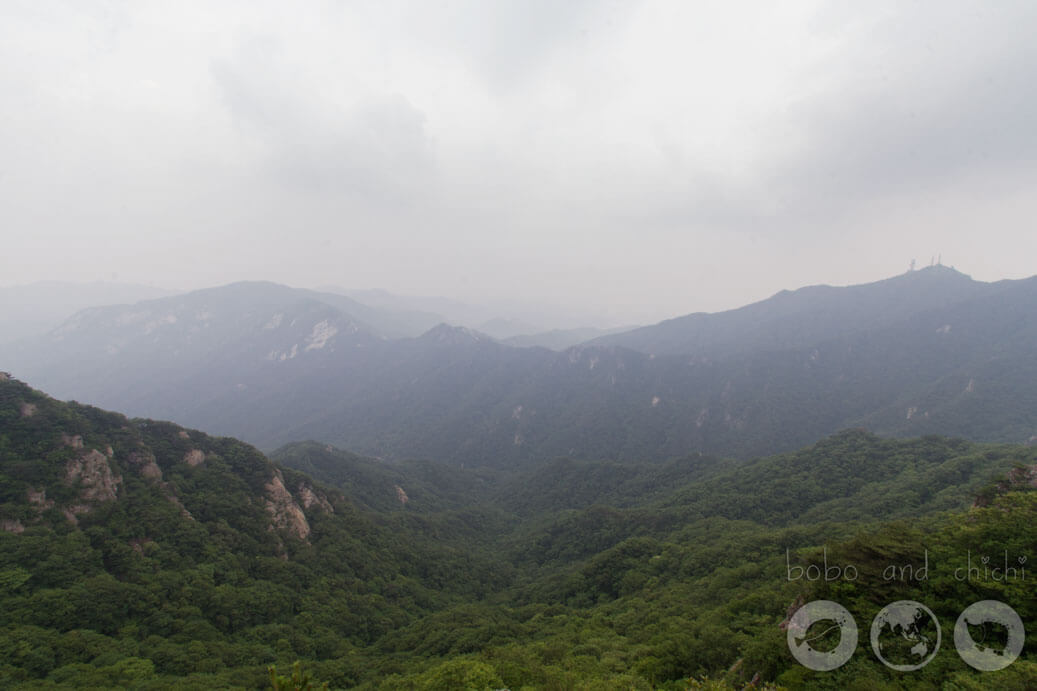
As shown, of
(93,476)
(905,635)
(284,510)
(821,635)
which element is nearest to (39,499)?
(93,476)

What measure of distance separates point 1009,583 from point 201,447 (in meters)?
99.2

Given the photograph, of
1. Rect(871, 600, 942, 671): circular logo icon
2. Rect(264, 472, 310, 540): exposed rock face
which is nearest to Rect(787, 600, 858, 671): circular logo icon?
Rect(871, 600, 942, 671): circular logo icon

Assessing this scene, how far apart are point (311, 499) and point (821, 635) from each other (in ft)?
276

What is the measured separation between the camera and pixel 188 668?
129 ft

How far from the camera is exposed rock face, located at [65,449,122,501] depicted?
167ft

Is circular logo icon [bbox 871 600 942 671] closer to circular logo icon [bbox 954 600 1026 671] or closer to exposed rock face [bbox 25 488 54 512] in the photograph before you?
circular logo icon [bbox 954 600 1026 671]

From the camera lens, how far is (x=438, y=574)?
81312 mm

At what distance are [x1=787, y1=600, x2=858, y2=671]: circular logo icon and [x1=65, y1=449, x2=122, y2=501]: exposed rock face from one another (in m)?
76.4

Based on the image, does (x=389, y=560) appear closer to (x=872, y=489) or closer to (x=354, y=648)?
(x=354, y=648)

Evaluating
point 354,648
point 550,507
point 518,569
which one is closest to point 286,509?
point 354,648

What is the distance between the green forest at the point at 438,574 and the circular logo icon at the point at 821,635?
601mm

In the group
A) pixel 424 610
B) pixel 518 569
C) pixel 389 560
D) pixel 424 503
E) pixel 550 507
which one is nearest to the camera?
pixel 424 610

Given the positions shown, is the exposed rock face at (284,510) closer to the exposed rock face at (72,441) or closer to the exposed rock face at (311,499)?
the exposed rock face at (311,499)

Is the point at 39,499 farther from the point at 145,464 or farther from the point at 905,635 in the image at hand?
the point at 905,635
